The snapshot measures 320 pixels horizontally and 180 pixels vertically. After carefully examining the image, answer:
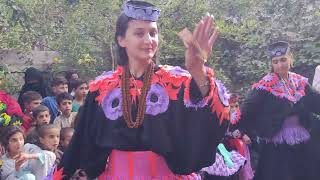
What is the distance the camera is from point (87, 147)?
317 centimetres

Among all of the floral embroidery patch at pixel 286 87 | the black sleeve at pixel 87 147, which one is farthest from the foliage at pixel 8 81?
the black sleeve at pixel 87 147

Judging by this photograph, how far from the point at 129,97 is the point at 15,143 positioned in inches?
79.3

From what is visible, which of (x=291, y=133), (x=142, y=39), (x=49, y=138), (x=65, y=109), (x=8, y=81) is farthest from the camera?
(x=8, y=81)

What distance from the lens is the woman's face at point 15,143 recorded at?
4688mm

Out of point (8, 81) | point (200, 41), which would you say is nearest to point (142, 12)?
point (200, 41)

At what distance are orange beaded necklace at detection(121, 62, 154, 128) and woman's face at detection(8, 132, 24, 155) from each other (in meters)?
1.90

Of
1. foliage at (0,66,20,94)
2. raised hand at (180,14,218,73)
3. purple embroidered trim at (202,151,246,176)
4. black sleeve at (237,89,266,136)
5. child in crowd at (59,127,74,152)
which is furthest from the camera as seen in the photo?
foliage at (0,66,20,94)

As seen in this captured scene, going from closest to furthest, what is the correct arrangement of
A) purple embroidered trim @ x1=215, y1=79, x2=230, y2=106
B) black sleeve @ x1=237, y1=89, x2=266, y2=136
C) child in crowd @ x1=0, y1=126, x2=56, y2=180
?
purple embroidered trim @ x1=215, y1=79, x2=230, y2=106 → child in crowd @ x1=0, y1=126, x2=56, y2=180 → black sleeve @ x1=237, y1=89, x2=266, y2=136

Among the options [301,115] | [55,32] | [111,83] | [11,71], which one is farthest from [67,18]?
[111,83]

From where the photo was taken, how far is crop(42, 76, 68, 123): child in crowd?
6383 mm

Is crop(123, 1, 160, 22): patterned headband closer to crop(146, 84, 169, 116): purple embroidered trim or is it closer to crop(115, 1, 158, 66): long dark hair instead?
crop(115, 1, 158, 66): long dark hair

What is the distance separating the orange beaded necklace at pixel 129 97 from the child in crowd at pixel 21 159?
171cm

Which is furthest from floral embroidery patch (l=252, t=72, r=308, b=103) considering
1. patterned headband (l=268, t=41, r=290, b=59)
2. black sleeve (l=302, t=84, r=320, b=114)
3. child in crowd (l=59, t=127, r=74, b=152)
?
child in crowd (l=59, t=127, r=74, b=152)

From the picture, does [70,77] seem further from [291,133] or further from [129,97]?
[129,97]
